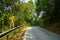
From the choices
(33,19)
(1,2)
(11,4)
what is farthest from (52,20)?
(33,19)

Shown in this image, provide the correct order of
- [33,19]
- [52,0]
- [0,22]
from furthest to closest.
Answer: [33,19]
[52,0]
[0,22]

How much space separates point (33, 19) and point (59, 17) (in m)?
72.5

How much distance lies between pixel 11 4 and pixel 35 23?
77651mm

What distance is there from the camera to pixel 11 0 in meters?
30.2

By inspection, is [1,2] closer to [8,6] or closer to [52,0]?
[8,6]

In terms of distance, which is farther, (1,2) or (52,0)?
(52,0)

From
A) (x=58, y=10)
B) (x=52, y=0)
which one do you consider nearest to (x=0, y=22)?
(x=58, y=10)

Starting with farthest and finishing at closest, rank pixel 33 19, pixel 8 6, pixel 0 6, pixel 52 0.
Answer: pixel 33 19, pixel 52 0, pixel 8 6, pixel 0 6

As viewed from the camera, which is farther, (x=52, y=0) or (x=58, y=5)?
(x=52, y=0)

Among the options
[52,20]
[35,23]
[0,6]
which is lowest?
[35,23]

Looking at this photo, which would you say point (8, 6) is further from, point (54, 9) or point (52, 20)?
point (52, 20)

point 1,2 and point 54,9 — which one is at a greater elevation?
point 1,2

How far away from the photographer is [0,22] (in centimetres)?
2255

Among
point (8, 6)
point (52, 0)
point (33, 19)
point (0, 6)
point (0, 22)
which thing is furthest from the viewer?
point (33, 19)
